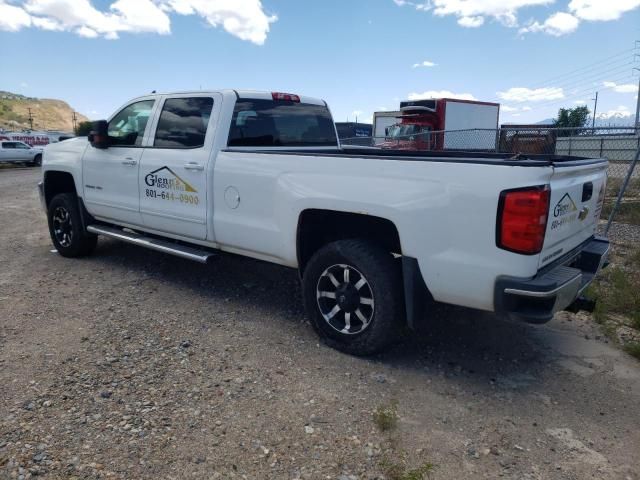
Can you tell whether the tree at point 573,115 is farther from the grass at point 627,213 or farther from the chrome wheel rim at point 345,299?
the chrome wheel rim at point 345,299

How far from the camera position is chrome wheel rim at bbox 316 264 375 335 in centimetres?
375

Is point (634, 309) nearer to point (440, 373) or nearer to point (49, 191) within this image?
point (440, 373)

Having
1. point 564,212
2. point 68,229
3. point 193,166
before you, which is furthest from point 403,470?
point 68,229

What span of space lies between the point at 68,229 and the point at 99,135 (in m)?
1.53

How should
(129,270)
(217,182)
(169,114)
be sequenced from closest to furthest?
(217,182) < (169,114) < (129,270)

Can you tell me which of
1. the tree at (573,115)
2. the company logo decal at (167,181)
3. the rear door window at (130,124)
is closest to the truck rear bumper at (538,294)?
the company logo decal at (167,181)

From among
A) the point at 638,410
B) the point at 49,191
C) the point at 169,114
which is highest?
the point at 169,114

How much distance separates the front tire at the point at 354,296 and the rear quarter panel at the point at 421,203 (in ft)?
0.95

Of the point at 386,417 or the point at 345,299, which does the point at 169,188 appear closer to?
the point at 345,299

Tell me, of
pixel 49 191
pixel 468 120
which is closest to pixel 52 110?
pixel 468 120

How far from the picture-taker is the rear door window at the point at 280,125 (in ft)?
15.8

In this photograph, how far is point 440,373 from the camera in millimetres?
3695

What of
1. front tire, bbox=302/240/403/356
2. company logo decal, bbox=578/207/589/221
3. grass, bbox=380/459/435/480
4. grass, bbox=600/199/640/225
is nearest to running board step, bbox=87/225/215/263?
front tire, bbox=302/240/403/356

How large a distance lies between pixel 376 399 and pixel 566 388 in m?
1.32
